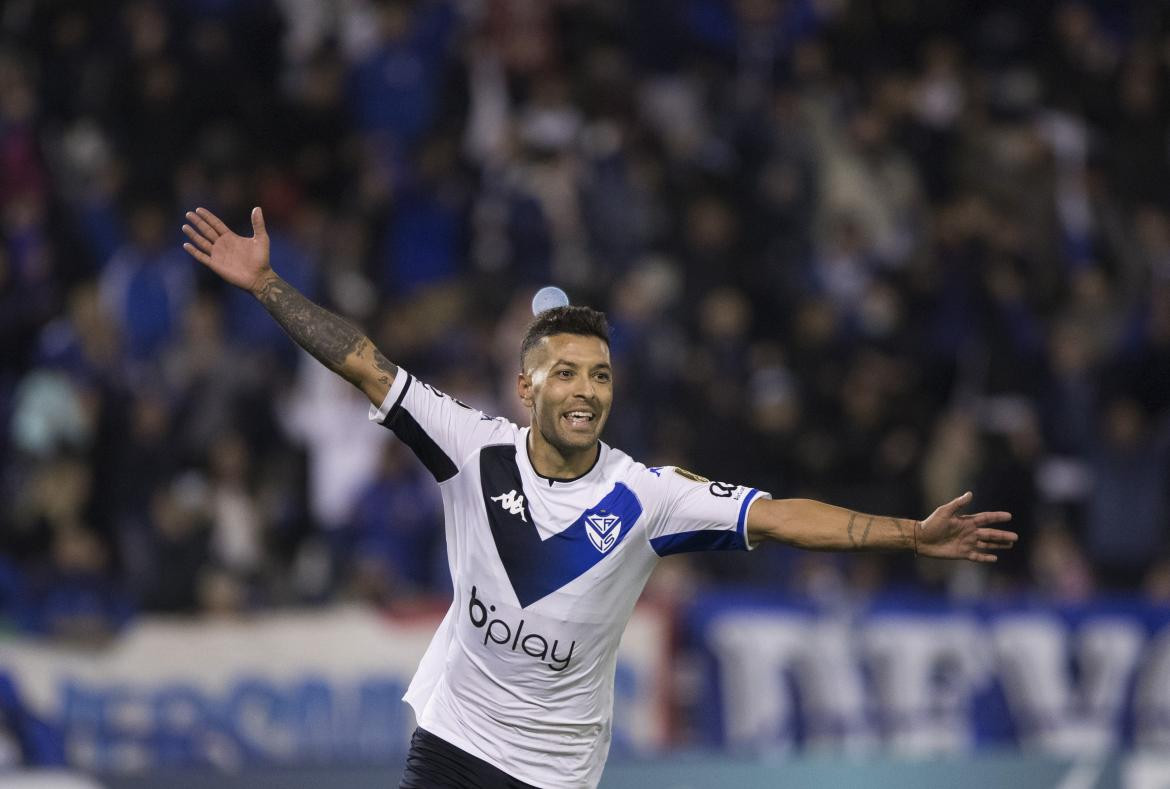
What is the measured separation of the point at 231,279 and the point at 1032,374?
831 cm

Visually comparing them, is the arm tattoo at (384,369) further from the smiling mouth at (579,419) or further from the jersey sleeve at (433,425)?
the smiling mouth at (579,419)

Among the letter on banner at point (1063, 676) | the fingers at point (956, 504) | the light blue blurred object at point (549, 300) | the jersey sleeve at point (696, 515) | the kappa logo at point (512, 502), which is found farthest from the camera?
the letter on banner at point (1063, 676)

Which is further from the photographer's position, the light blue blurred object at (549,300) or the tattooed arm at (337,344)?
the light blue blurred object at (549,300)

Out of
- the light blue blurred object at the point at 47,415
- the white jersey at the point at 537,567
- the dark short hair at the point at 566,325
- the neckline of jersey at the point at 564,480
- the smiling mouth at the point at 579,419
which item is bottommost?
the white jersey at the point at 537,567

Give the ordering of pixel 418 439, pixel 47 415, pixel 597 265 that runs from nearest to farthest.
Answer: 1. pixel 418 439
2. pixel 47 415
3. pixel 597 265

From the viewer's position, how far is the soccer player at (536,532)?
19.7 feet

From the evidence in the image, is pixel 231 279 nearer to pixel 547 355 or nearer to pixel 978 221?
pixel 547 355

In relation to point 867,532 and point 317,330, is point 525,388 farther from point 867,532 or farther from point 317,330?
point 867,532

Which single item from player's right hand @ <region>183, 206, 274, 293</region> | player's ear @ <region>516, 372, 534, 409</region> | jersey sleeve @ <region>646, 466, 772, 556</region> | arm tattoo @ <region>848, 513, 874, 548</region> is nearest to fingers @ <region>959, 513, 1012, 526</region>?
arm tattoo @ <region>848, 513, 874, 548</region>

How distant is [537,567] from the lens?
6.02 m

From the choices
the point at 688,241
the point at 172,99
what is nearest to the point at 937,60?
the point at 688,241

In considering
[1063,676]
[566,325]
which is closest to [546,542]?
[566,325]

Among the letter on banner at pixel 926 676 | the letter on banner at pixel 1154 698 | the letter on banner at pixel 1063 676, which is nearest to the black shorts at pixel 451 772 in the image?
the letter on banner at pixel 926 676

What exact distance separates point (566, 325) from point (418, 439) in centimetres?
61
